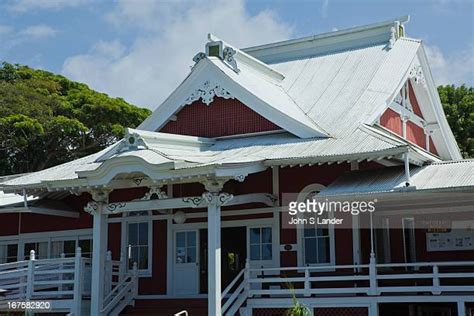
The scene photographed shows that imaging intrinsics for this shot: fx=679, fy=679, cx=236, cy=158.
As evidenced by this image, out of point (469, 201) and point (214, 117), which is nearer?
point (469, 201)

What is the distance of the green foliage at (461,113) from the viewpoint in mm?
32000

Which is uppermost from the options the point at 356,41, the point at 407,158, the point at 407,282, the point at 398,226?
the point at 356,41

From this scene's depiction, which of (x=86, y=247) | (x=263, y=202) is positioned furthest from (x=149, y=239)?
(x=263, y=202)

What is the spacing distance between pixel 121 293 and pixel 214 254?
4.13m

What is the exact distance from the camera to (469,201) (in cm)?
1503

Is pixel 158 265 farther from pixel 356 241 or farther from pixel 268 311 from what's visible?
pixel 356 241

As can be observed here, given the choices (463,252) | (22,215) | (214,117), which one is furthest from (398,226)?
(22,215)

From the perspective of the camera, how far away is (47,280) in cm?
1708

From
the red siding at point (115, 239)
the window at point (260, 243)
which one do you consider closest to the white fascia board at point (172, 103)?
the red siding at point (115, 239)

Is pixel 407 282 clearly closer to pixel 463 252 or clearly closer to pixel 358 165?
pixel 463 252

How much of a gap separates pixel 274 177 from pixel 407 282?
157 inches

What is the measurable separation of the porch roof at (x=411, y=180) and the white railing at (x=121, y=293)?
5.98 metres

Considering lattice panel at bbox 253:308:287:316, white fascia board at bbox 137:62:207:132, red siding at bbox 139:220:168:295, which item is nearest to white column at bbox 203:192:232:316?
lattice panel at bbox 253:308:287:316

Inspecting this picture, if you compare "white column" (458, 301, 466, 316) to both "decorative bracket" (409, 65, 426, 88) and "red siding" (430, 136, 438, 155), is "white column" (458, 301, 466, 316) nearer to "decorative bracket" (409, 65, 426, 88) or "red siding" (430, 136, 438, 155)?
"decorative bracket" (409, 65, 426, 88)
